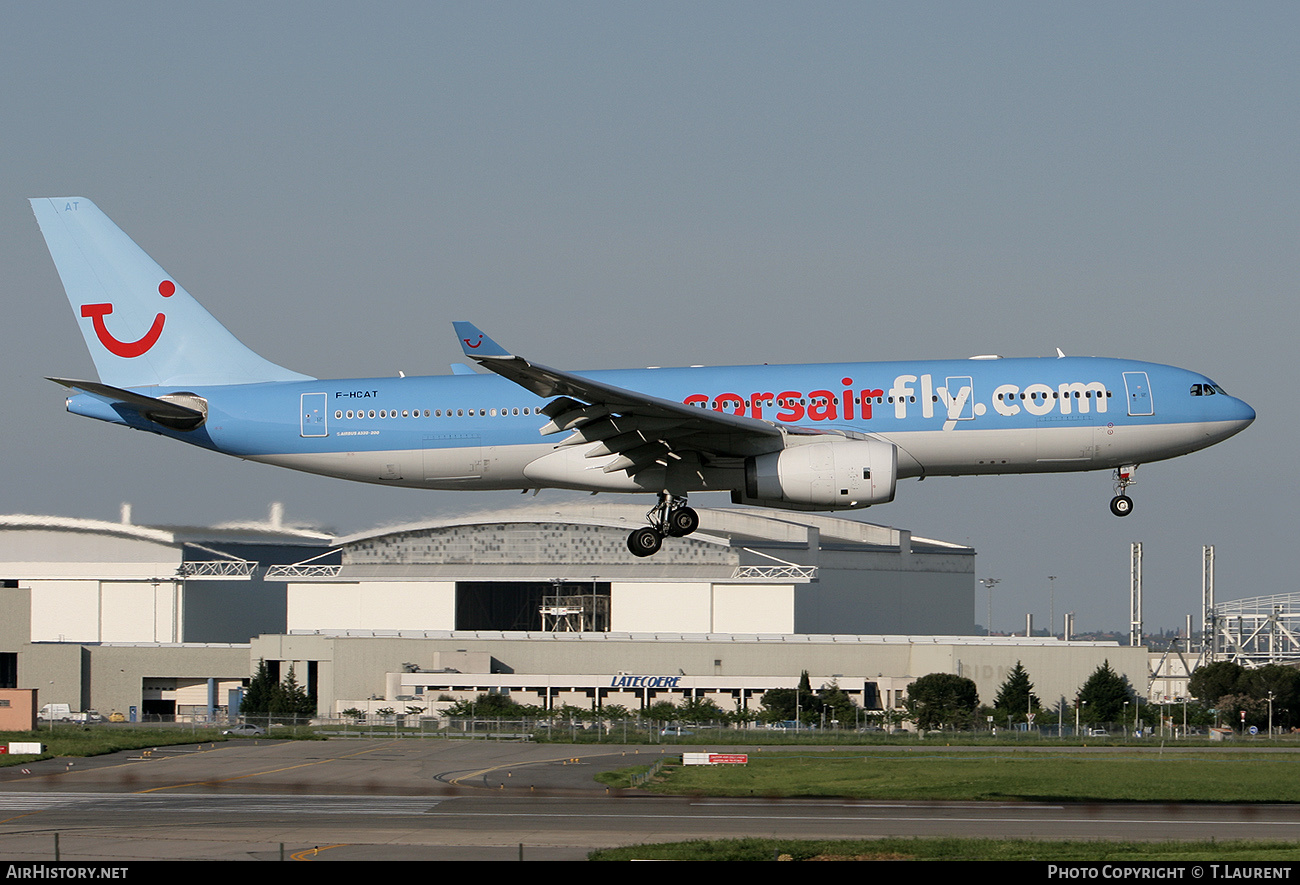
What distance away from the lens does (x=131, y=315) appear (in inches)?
1693

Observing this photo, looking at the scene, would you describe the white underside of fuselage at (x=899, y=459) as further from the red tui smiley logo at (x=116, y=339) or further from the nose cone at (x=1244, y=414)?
the red tui smiley logo at (x=116, y=339)

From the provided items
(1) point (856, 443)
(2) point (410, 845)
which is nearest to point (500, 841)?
(2) point (410, 845)


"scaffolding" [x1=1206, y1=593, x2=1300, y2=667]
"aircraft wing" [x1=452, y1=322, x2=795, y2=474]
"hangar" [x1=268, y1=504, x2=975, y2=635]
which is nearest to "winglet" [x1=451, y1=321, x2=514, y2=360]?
"aircraft wing" [x1=452, y1=322, x2=795, y2=474]

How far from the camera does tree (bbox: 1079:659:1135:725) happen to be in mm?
97625

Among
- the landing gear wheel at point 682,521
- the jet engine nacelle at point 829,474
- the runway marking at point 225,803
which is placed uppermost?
the jet engine nacelle at point 829,474

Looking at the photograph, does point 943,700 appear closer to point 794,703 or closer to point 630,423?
point 794,703

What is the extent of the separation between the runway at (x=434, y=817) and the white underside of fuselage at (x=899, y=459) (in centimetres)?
842

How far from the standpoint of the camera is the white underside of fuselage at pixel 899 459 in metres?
37.8

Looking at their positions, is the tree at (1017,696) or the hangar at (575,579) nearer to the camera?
the tree at (1017,696)

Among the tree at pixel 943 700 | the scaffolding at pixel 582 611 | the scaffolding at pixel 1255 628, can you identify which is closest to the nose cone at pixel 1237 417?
the tree at pixel 943 700

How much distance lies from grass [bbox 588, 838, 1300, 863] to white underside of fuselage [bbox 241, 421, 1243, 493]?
9.27m

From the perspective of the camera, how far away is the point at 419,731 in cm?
8225

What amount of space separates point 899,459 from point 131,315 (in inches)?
855

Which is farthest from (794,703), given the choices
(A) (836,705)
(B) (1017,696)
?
A: (B) (1017,696)
